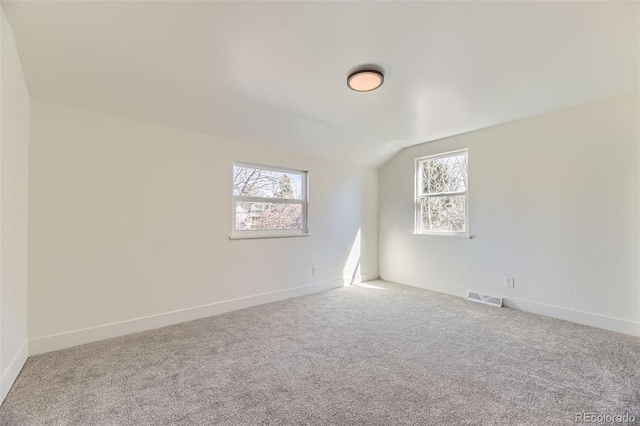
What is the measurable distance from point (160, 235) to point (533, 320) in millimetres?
3952

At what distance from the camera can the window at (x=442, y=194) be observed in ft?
12.5

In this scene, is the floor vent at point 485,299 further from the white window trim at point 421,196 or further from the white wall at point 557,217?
the white window trim at point 421,196

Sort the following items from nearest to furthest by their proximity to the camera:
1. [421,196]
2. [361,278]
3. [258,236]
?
1. [258,236]
2. [421,196]
3. [361,278]

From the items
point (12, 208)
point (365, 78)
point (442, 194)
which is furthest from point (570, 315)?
point (12, 208)

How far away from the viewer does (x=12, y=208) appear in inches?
71.2

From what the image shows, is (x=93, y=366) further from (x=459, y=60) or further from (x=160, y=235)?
(x=459, y=60)

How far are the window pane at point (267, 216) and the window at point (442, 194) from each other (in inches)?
76.1

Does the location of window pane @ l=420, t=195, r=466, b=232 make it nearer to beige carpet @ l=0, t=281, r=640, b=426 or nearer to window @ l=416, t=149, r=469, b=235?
window @ l=416, t=149, r=469, b=235

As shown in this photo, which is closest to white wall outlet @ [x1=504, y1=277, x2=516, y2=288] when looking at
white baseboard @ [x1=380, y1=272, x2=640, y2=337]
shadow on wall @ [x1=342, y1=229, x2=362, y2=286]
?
white baseboard @ [x1=380, y1=272, x2=640, y2=337]

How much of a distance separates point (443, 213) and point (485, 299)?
1.25 metres

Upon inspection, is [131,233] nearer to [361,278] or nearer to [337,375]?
[337,375]

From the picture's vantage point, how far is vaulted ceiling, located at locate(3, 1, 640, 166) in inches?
66.9

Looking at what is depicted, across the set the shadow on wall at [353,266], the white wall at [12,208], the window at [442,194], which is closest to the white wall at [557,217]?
the window at [442,194]

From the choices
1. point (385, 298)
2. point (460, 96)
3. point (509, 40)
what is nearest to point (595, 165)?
point (460, 96)
